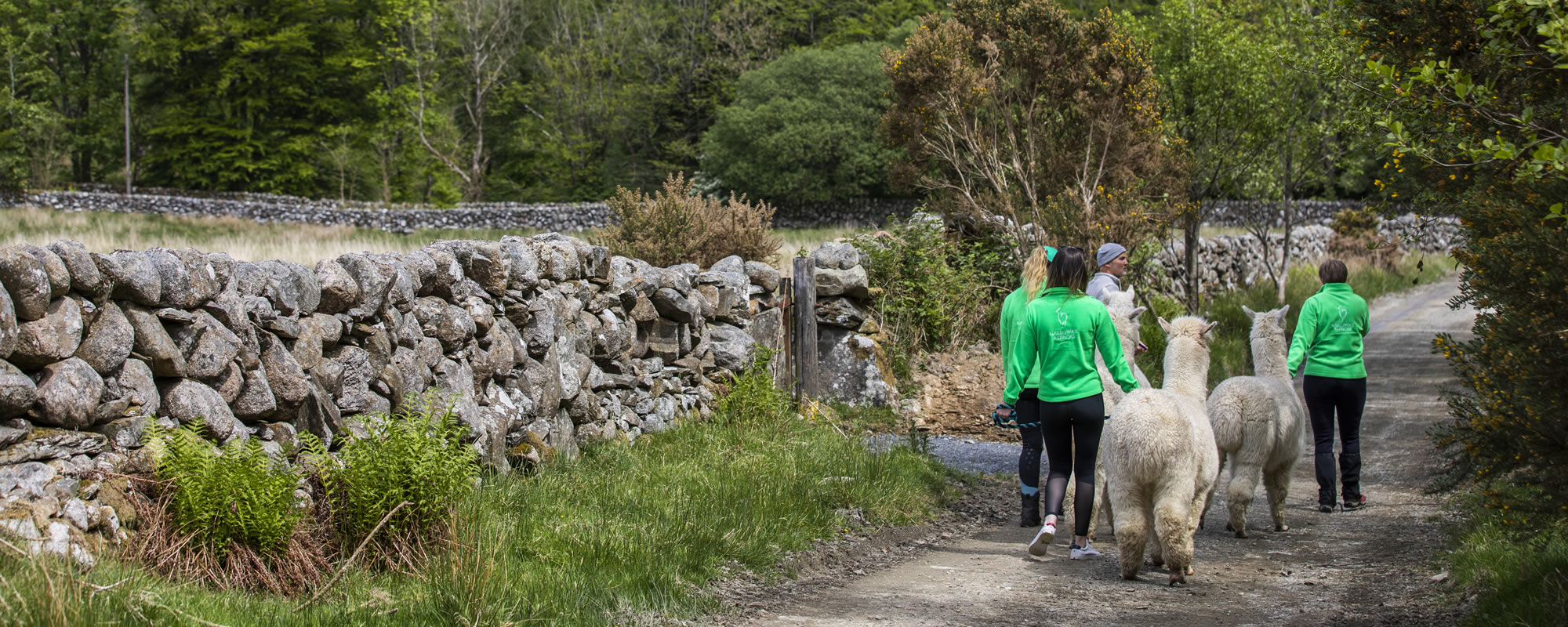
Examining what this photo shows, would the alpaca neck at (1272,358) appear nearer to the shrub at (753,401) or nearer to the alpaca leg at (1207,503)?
the alpaca leg at (1207,503)

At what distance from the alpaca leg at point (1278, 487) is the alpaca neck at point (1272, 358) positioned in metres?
0.70

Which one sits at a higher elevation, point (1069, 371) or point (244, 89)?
point (244, 89)

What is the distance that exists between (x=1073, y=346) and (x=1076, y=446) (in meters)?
0.71

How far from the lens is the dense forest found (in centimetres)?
5050

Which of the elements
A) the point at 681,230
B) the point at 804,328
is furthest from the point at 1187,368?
the point at 681,230

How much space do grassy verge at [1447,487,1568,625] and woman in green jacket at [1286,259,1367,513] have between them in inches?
73.3

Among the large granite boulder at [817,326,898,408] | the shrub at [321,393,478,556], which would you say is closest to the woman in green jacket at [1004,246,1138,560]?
the shrub at [321,393,478,556]

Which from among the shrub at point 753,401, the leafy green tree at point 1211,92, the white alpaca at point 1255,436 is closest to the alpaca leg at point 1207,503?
the white alpaca at point 1255,436

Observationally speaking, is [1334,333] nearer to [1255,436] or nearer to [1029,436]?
[1255,436]

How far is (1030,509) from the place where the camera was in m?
7.83

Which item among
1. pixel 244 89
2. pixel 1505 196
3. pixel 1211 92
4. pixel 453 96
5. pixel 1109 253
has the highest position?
pixel 453 96

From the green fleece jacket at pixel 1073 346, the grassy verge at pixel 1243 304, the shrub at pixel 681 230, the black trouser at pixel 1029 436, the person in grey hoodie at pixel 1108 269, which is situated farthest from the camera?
the grassy verge at pixel 1243 304

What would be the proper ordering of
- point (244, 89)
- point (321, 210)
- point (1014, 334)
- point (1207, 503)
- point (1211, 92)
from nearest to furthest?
point (1014, 334)
point (1207, 503)
point (1211, 92)
point (321, 210)
point (244, 89)

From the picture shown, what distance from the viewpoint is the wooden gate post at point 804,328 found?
39.6 feet
